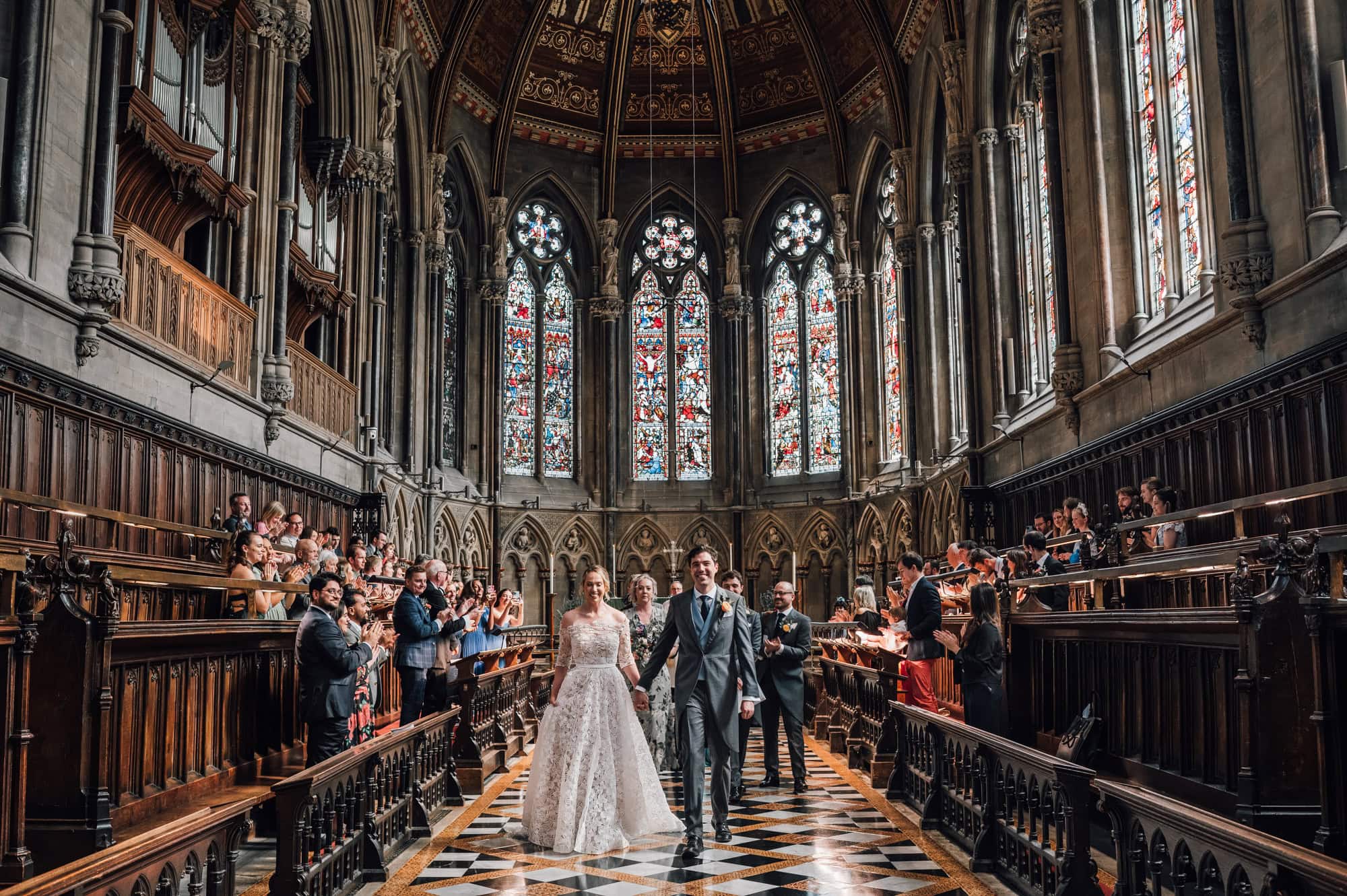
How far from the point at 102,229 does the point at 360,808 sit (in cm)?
642

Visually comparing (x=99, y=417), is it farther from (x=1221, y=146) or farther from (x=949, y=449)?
(x=949, y=449)

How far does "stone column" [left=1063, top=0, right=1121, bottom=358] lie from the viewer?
45.6 feet

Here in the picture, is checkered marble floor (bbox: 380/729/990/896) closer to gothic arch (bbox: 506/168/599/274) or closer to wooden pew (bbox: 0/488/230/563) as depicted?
wooden pew (bbox: 0/488/230/563)

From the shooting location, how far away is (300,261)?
16625 mm

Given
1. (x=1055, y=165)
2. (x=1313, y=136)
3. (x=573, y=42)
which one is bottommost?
(x=1313, y=136)

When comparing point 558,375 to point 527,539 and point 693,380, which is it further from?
point 527,539

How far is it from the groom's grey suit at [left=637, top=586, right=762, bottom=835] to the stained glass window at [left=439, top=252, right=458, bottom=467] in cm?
1739

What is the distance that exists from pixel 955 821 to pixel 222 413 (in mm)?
9426

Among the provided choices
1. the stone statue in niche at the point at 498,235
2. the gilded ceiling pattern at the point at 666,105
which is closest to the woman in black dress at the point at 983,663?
the stone statue in niche at the point at 498,235

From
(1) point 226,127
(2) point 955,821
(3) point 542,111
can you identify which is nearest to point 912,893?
(2) point 955,821

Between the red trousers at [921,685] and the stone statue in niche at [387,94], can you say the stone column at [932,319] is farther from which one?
the red trousers at [921,685]

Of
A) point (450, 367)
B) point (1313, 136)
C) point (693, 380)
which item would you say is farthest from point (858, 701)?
point (693, 380)

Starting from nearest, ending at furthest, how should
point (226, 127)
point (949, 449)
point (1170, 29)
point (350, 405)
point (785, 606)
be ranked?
point (785, 606)
point (1170, 29)
point (226, 127)
point (350, 405)
point (949, 449)

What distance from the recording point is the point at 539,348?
2762 centimetres
